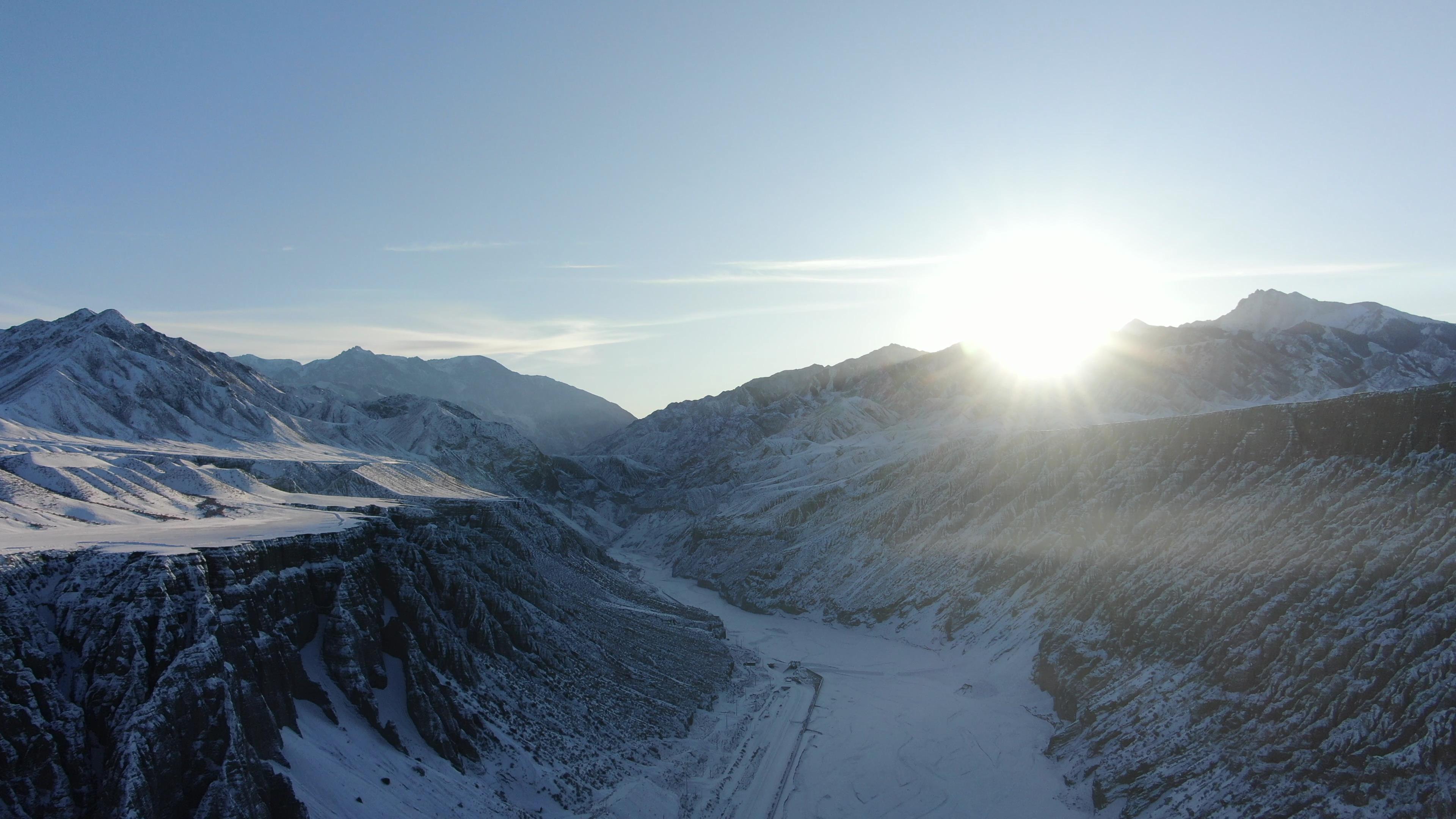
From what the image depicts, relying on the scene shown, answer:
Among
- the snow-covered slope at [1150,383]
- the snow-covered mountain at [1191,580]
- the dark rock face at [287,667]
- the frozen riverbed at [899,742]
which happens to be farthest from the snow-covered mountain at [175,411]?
the snow-covered slope at [1150,383]

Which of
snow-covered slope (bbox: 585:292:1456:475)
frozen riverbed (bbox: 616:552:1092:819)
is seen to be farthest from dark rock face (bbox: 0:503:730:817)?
snow-covered slope (bbox: 585:292:1456:475)

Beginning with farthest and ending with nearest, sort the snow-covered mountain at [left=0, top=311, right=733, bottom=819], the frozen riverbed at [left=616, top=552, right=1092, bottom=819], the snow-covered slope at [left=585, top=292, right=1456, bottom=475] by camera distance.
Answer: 1. the snow-covered slope at [left=585, top=292, right=1456, bottom=475]
2. the frozen riverbed at [left=616, top=552, right=1092, bottom=819]
3. the snow-covered mountain at [left=0, top=311, right=733, bottom=819]

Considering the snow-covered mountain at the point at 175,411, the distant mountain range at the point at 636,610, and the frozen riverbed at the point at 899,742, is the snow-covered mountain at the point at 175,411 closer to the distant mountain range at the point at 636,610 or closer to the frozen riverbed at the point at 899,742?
the distant mountain range at the point at 636,610

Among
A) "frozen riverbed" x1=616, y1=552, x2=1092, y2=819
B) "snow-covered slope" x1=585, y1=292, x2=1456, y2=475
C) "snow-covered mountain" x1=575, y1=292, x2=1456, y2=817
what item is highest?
"snow-covered slope" x1=585, y1=292, x2=1456, y2=475

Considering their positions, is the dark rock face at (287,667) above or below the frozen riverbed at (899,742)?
above

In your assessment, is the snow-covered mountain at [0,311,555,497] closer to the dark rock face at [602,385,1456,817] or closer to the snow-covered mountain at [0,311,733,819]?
the snow-covered mountain at [0,311,733,819]

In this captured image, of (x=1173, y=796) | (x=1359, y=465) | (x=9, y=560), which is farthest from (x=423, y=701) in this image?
(x=1359, y=465)

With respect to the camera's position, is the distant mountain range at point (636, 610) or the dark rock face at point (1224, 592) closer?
the distant mountain range at point (636, 610)
